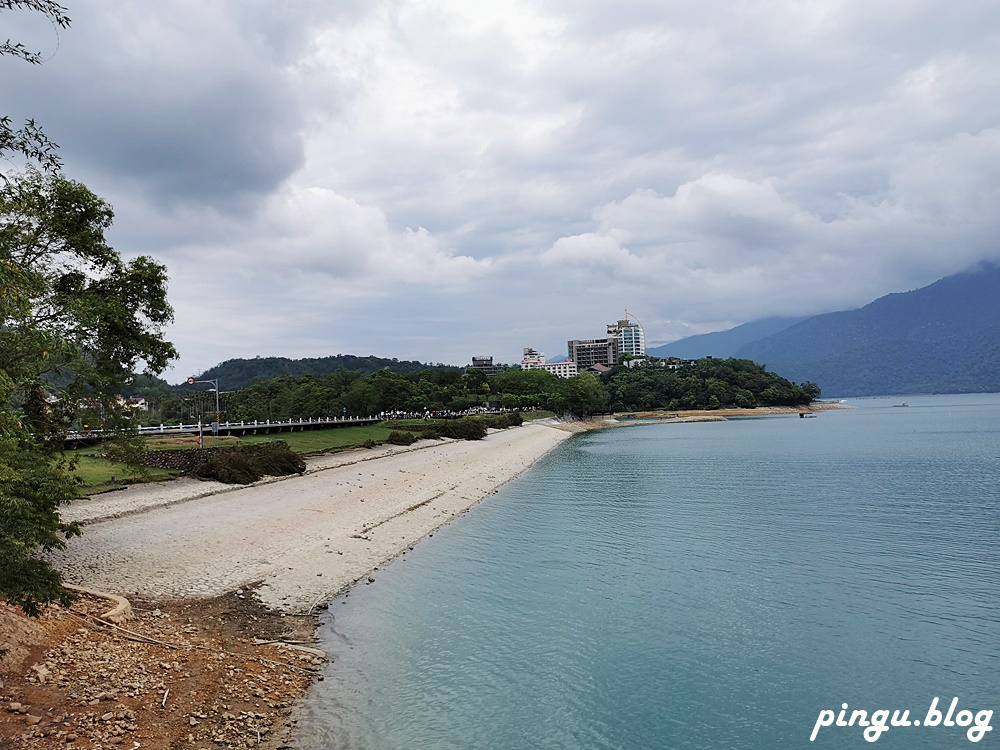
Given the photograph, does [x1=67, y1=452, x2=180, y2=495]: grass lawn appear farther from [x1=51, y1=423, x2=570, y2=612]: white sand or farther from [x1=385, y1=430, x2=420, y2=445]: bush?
[x1=385, y1=430, x2=420, y2=445]: bush

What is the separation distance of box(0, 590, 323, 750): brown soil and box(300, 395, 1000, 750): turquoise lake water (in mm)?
862

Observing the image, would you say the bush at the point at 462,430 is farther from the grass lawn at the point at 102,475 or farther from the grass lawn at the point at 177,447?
the grass lawn at the point at 102,475

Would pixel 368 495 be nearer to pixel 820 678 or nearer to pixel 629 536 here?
pixel 629 536

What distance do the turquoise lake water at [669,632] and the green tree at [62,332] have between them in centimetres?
644

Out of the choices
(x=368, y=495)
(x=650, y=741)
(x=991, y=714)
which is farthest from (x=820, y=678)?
(x=368, y=495)

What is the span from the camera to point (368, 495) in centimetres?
3152

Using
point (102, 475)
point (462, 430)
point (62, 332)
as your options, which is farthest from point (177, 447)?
point (462, 430)

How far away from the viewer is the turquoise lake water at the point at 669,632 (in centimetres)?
990

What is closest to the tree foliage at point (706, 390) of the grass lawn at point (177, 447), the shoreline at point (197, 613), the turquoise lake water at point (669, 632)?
the grass lawn at point (177, 447)

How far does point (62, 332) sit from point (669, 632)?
15607 mm

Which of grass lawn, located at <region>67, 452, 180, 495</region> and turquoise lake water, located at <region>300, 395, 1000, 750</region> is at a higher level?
grass lawn, located at <region>67, 452, 180, 495</region>

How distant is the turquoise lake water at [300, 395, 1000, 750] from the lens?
9.90 meters
